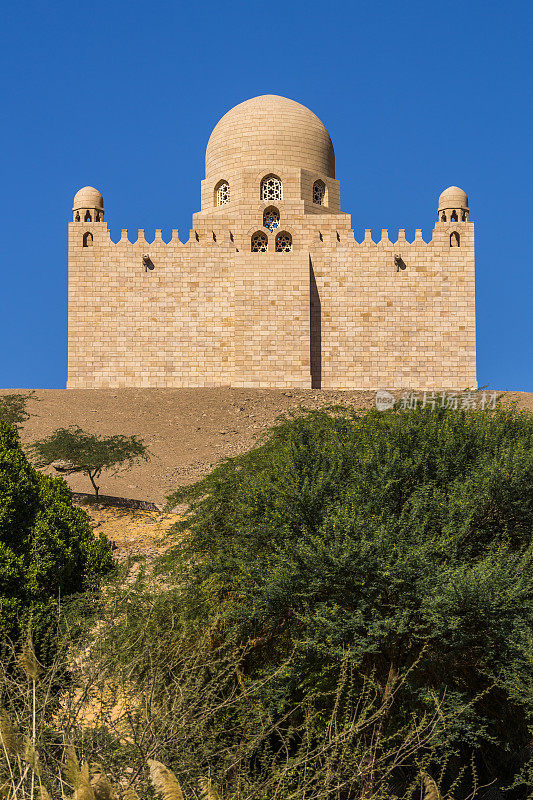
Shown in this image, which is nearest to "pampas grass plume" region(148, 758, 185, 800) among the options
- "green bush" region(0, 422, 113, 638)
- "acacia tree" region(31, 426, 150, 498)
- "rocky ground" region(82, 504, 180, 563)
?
"green bush" region(0, 422, 113, 638)

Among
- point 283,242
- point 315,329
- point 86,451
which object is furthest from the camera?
point 283,242

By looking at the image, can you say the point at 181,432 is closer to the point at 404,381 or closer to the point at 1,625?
the point at 404,381

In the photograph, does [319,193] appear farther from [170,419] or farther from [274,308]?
Answer: [170,419]

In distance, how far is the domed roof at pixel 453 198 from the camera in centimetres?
3456

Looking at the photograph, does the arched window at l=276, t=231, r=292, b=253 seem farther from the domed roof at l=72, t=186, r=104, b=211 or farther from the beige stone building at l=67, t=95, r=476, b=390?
the domed roof at l=72, t=186, r=104, b=211

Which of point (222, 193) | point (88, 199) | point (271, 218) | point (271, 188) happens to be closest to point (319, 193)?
point (271, 188)

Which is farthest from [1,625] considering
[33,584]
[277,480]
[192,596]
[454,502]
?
[454,502]

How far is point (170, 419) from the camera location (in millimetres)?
29234

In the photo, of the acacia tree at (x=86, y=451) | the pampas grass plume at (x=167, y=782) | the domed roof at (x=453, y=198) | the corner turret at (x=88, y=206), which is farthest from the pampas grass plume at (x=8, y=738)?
the domed roof at (x=453, y=198)

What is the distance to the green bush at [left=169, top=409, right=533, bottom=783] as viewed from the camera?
10.8m

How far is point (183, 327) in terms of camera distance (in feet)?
110

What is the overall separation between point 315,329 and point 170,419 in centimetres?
713

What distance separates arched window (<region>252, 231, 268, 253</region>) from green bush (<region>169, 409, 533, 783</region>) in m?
21.3

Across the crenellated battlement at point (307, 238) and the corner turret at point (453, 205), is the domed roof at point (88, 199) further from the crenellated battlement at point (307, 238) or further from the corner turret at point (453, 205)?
the corner turret at point (453, 205)
